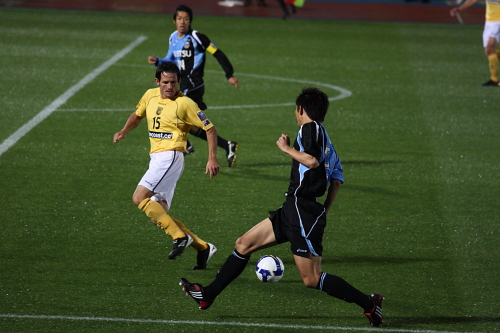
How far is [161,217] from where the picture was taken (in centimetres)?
709

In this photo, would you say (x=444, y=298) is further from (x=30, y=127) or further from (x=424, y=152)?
(x=30, y=127)

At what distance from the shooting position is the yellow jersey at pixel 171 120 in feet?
23.9

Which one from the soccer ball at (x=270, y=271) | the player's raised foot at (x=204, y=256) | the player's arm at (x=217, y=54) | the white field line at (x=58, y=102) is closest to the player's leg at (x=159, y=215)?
the player's raised foot at (x=204, y=256)

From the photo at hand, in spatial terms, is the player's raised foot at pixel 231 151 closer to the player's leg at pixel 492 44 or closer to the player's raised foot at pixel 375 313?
the player's raised foot at pixel 375 313

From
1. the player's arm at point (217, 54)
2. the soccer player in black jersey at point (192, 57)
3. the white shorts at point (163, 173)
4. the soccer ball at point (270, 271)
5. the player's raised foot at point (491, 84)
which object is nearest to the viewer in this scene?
the soccer ball at point (270, 271)

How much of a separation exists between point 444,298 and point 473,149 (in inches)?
226

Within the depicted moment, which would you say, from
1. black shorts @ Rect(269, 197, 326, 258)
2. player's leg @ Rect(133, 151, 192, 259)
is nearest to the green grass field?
player's leg @ Rect(133, 151, 192, 259)

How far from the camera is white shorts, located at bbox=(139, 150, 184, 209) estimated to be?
7.22 metres

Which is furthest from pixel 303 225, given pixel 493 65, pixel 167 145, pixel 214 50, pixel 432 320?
pixel 493 65

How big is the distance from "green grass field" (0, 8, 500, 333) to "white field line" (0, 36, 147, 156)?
0.36ft

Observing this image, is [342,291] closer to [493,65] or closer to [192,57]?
[192,57]

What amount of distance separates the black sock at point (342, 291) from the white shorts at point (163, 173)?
1.96 m

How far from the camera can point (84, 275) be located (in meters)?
6.98

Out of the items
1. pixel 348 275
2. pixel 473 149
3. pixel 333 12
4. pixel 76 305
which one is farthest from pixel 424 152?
pixel 333 12
